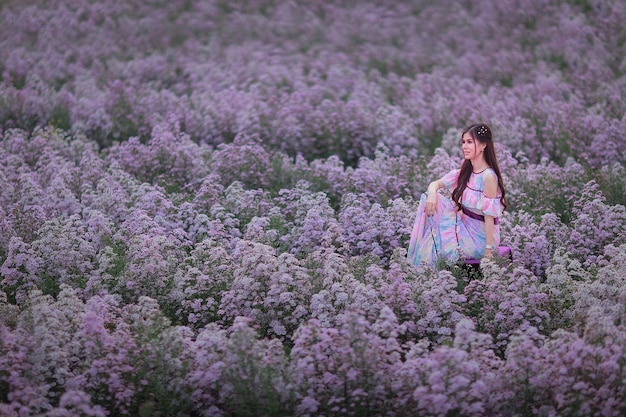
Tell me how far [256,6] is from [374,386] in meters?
18.4

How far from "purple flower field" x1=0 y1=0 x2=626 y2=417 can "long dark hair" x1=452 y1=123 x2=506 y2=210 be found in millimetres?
818

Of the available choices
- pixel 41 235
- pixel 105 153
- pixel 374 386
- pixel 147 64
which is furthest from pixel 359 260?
pixel 147 64

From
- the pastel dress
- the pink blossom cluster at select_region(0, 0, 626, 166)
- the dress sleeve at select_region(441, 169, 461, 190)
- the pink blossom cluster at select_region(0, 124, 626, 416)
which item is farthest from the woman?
the pink blossom cluster at select_region(0, 0, 626, 166)

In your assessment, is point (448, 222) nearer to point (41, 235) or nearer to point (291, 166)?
point (291, 166)

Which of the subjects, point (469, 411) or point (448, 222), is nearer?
point (469, 411)

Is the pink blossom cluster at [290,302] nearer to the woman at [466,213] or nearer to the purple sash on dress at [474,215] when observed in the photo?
the woman at [466,213]

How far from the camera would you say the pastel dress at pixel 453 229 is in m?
8.99

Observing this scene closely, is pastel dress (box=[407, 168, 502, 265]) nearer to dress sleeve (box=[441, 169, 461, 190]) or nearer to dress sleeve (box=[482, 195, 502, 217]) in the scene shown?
dress sleeve (box=[482, 195, 502, 217])

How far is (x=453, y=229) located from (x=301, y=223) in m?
1.92

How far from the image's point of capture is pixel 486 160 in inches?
360

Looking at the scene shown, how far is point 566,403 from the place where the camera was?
243 inches

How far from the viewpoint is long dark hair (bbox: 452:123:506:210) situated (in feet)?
29.7

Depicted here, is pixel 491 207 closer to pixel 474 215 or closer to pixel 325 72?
pixel 474 215

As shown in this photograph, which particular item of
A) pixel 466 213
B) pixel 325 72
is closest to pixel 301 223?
pixel 466 213
